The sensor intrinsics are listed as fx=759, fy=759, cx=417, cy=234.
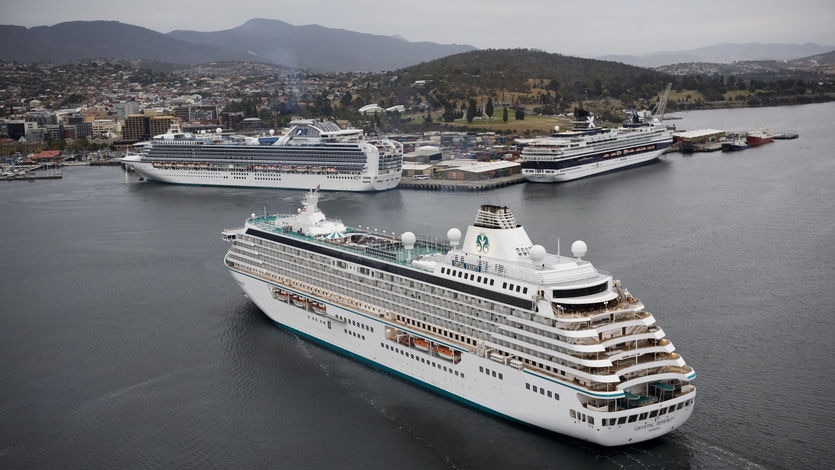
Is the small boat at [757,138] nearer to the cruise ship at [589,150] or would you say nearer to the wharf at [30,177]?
the cruise ship at [589,150]

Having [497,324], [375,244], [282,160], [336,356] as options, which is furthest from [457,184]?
[497,324]

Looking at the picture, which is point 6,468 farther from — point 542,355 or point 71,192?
point 71,192

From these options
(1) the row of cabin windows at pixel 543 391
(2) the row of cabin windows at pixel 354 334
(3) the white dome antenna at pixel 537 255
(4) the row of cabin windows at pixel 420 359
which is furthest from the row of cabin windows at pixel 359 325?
(1) the row of cabin windows at pixel 543 391

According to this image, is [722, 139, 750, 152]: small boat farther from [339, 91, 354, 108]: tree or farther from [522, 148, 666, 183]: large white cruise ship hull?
Result: [339, 91, 354, 108]: tree

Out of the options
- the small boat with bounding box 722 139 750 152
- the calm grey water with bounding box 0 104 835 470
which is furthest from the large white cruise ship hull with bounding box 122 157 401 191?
the small boat with bounding box 722 139 750 152

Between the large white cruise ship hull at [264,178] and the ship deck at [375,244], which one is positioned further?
the large white cruise ship hull at [264,178]
